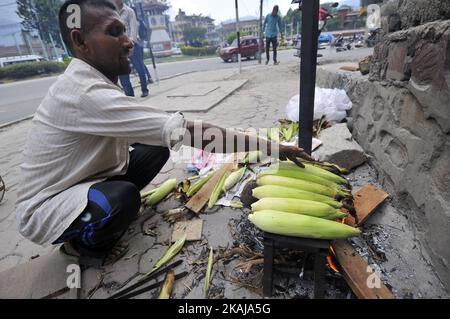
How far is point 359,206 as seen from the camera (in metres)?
2.05

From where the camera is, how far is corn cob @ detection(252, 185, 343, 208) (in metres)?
1.68

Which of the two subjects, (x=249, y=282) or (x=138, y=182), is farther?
(x=138, y=182)

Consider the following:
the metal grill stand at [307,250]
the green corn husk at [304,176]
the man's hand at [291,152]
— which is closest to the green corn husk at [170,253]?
the metal grill stand at [307,250]

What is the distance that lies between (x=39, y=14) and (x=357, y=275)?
177ft

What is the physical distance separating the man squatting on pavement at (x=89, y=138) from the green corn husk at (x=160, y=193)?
2.28 feet

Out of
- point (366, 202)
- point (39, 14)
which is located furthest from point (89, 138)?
point (39, 14)

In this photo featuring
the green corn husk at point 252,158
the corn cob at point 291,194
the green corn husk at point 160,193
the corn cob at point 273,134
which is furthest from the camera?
the corn cob at point 273,134

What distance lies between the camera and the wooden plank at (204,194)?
8.26ft

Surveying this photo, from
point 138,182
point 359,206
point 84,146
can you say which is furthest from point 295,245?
point 138,182

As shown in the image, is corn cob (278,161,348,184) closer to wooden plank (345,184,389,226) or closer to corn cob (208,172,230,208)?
wooden plank (345,184,389,226)

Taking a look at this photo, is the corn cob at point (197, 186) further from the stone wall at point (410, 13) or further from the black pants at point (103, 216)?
the stone wall at point (410, 13)

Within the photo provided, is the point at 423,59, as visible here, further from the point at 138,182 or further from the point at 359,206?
Result: the point at 138,182
